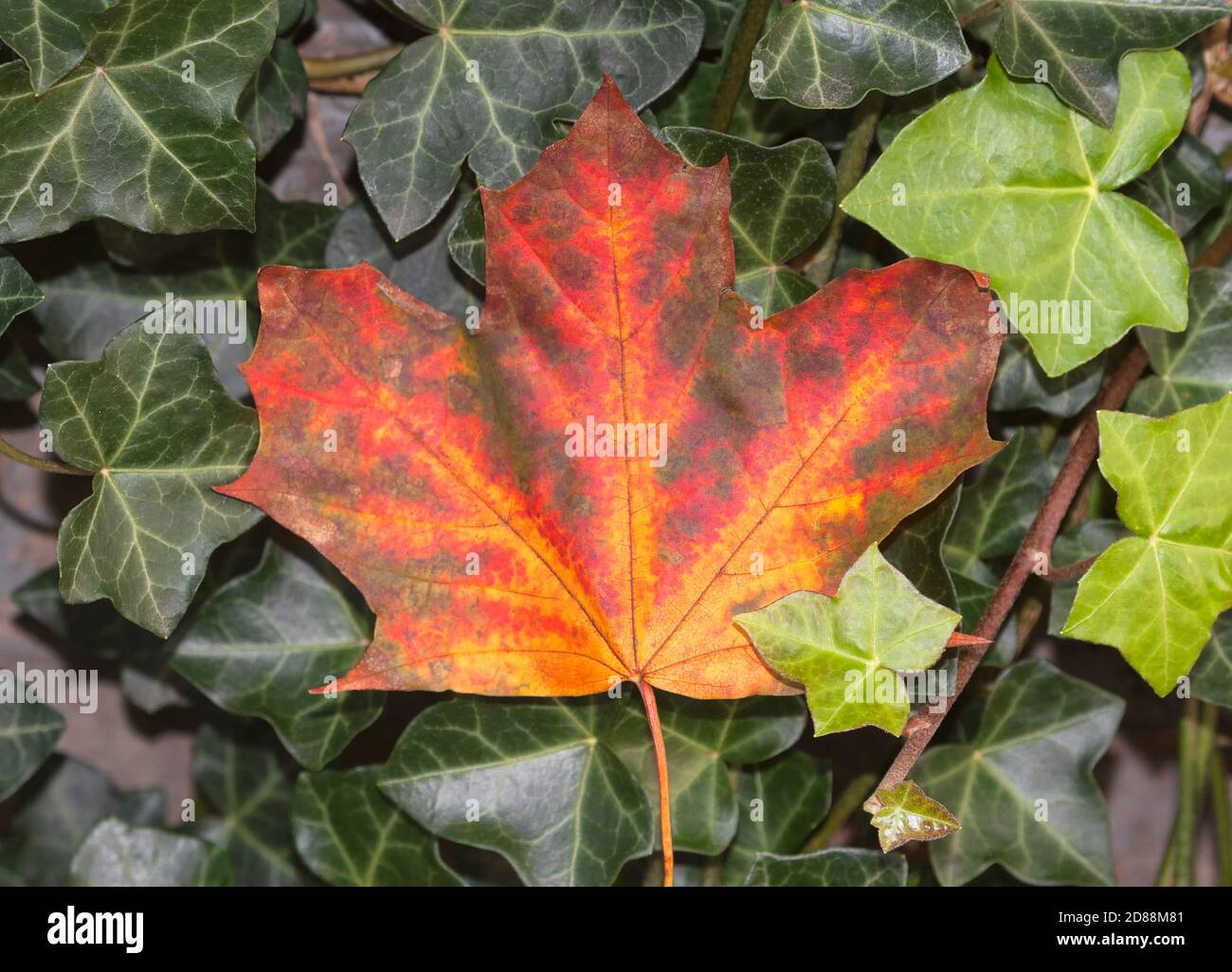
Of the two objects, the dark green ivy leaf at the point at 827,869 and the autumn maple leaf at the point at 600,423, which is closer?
the autumn maple leaf at the point at 600,423

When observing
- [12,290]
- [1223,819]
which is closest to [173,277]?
[12,290]

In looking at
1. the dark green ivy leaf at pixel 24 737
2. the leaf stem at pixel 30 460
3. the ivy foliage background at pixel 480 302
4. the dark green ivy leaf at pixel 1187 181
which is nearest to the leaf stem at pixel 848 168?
the ivy foliage background at pixel 480 302

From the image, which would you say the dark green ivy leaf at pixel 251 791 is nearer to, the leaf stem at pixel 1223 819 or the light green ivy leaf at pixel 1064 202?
the light green ivy leaf at pixel 1064 202

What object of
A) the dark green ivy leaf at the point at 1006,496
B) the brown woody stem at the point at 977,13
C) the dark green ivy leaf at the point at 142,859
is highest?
the brown woody stem at the point at 977,13

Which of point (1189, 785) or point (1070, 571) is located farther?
point (1189, 785)

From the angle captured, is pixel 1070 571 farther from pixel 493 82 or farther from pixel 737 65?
pixel 493 82
